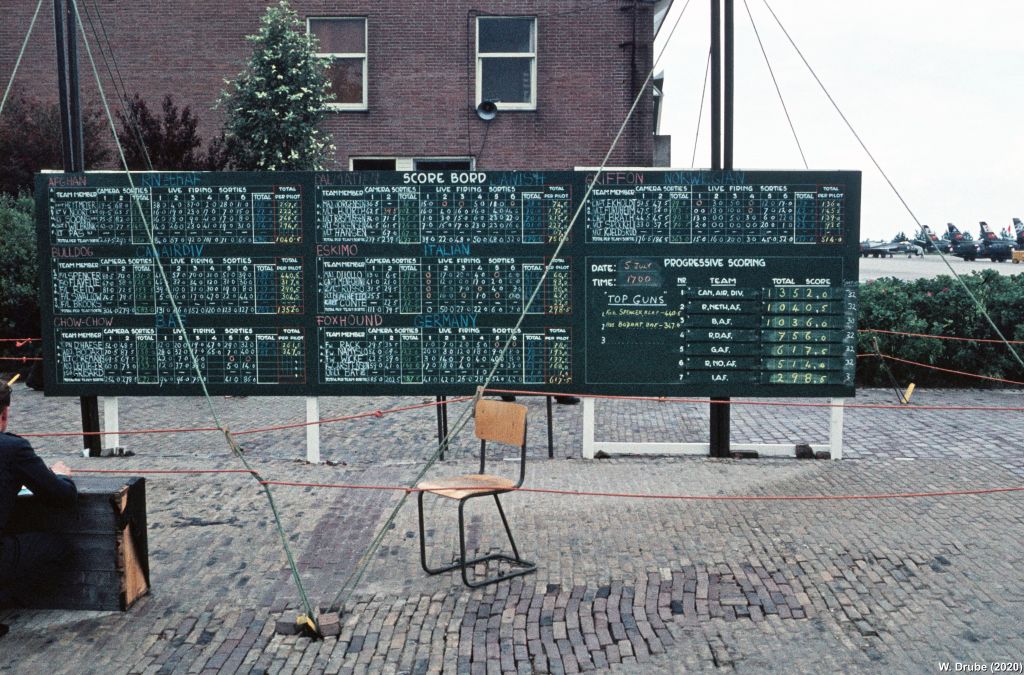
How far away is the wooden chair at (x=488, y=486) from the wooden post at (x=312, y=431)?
2941 millimetres

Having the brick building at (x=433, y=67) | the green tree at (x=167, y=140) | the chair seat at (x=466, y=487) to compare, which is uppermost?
the brick building at (x=433, y=67)

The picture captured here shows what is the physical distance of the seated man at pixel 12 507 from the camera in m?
5.64

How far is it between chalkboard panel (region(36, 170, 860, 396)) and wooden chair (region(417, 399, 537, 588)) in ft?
7.19

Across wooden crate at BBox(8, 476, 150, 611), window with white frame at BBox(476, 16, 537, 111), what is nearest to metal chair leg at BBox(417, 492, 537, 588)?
wooden crate at BBox(8, 476, 150, 611)

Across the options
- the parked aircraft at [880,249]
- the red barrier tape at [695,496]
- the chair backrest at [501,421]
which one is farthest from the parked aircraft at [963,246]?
the chair backrest at [501,421]

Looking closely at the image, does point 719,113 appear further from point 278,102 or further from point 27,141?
point 27,141

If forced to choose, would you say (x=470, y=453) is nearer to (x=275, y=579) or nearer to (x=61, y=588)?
(x=275, y=579)

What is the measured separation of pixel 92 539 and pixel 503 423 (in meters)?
2.79

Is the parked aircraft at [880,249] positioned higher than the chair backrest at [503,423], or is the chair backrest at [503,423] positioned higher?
the parked aircraft at [880,249]

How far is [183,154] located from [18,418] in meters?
7.20

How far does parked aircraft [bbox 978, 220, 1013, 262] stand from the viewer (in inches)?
2063

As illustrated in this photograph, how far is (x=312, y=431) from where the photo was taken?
1003 cm

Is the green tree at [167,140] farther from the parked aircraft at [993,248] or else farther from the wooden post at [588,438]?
the parked aircraft at [993,248]

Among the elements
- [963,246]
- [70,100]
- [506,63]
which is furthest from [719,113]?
[963,246]
